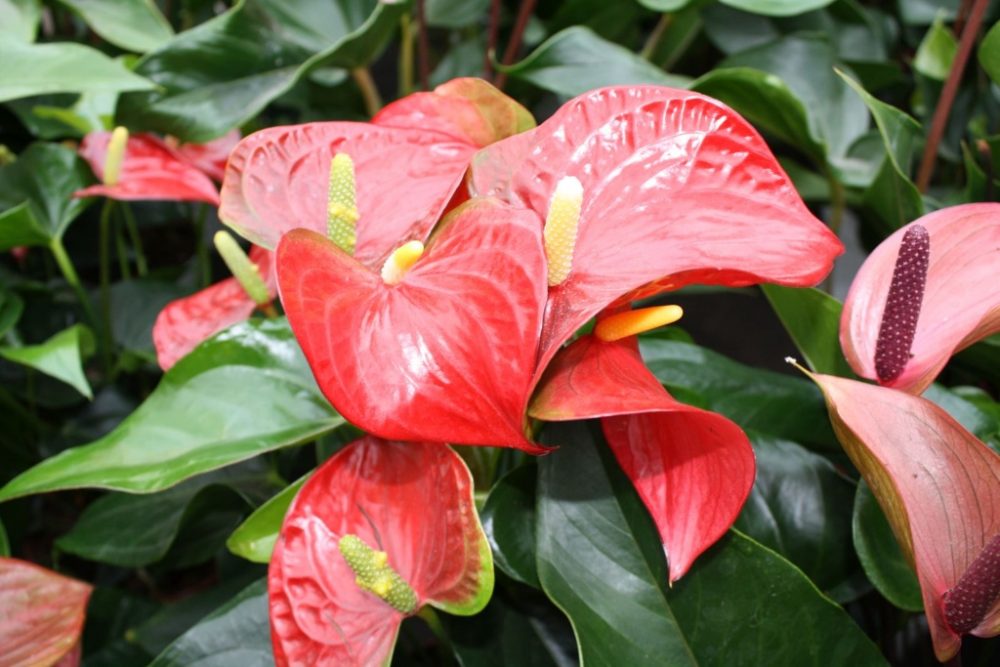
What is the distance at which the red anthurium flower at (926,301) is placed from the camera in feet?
1.60

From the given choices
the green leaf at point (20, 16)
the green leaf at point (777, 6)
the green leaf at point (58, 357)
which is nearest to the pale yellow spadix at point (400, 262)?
the green leaf at point (58, 357)

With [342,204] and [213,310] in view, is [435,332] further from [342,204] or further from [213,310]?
[213,310]

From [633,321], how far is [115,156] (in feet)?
1.73

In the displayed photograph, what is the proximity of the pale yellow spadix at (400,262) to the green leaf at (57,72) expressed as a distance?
334 millimetres

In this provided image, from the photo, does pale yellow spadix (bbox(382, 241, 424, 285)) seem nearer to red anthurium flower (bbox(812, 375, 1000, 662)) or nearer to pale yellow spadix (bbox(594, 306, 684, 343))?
pale yellow spadix (bbox(594, 306, 684, 343))

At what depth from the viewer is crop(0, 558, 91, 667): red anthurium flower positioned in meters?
0.56

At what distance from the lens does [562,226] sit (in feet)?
1.41

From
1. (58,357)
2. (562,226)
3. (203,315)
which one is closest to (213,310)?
(203,315)

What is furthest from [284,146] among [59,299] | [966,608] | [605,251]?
[59,299]

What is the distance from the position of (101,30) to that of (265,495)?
0.52m

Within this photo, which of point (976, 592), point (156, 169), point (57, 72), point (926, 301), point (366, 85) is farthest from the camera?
point (366, 85)

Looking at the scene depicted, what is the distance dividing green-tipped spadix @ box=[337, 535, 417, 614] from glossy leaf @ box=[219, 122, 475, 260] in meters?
0.16

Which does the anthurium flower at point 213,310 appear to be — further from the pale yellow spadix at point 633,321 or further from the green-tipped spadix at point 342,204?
the pale yellow spadix at point 633,321

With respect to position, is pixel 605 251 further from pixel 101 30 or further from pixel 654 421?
pixel 101 30
